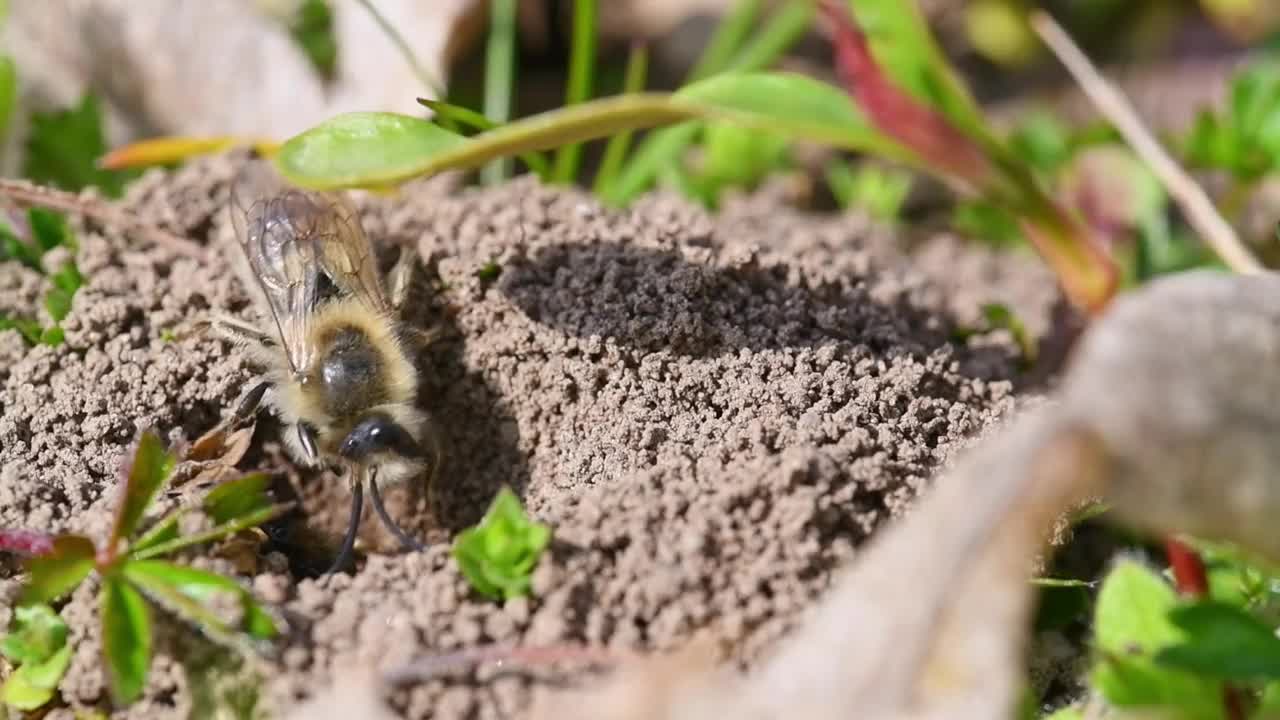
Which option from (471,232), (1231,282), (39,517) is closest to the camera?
(1231,282)

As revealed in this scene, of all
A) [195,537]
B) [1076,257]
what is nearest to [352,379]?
[195,537]

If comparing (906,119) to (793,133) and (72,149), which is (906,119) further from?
(72,149)

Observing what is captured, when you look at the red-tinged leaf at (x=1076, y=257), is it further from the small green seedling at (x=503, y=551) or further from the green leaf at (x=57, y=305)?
the green leaf at (x=57, y=305)

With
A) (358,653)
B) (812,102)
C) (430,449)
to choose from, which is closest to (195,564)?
(358,653)

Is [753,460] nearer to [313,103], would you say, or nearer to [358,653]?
[358,653]

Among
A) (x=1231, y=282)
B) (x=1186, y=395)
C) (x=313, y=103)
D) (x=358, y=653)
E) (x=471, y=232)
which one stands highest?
(x=313, y=103)

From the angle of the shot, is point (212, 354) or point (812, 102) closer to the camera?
point (812, 102)
